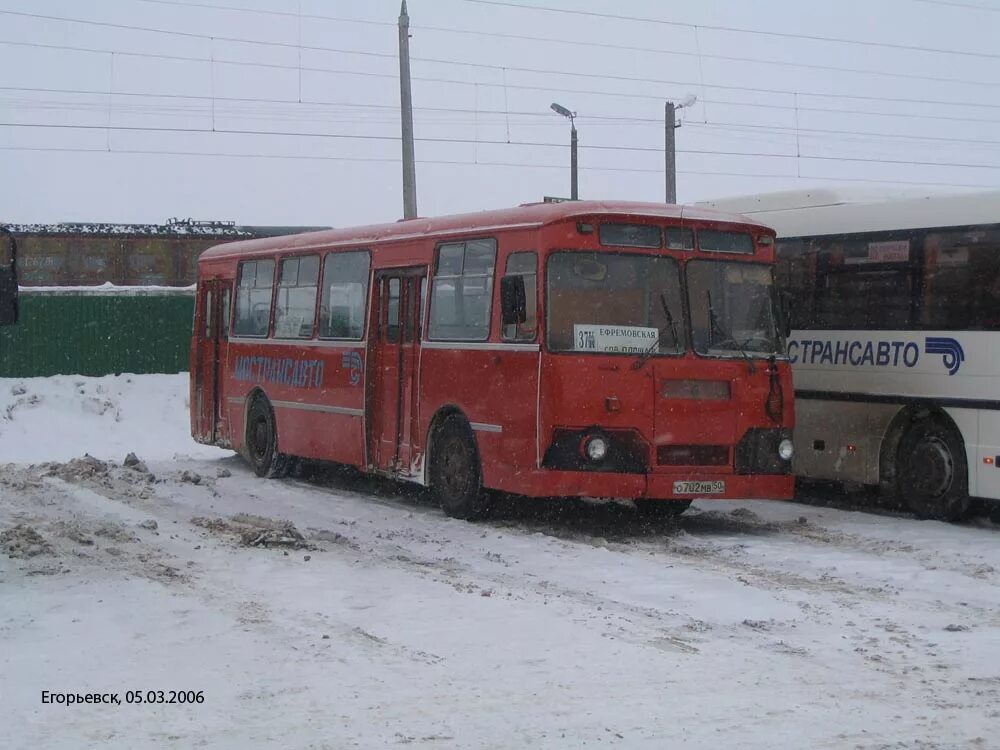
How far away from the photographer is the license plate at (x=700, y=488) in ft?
43.7

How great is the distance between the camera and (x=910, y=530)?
14.2 meters

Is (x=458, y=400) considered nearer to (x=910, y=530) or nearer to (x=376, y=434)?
(x=376, y=434)

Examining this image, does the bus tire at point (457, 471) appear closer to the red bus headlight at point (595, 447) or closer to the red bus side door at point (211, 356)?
the red bus headlight at point (595, 447)

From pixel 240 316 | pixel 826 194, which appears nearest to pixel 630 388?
pixel 826 194

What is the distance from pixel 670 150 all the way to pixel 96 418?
12.4 meters

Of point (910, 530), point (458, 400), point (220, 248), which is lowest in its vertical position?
point (910, 530)

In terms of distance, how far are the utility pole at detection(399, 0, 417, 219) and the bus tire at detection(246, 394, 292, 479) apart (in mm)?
8179

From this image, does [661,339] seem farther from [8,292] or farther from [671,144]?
[671,144]

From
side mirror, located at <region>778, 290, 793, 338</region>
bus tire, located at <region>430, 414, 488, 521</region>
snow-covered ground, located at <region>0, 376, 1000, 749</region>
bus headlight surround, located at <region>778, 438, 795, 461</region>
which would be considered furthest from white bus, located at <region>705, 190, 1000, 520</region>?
bus tire, located at <region>430, 414, 488, 521</region>

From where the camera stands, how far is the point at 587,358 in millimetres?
13172

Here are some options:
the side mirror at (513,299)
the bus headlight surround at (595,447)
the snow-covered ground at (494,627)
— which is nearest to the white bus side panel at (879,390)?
the snow-covered ground at (494,627)

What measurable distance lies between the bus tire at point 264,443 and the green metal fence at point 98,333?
41.5 feet

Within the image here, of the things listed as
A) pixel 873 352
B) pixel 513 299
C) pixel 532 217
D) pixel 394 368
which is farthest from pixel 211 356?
pixel 873 352

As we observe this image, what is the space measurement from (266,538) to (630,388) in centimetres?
325
